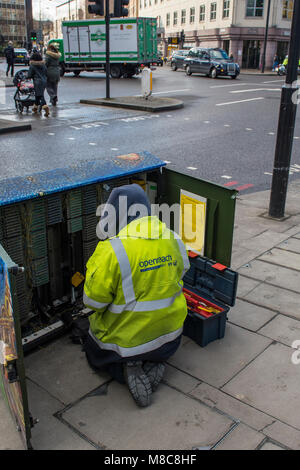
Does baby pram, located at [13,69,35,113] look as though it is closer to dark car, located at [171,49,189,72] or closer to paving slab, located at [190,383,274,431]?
paving slab, located at [190,383,274,431]

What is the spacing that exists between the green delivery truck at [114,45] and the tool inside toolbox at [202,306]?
→ 1076 inches

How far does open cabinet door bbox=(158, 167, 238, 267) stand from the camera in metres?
3.88

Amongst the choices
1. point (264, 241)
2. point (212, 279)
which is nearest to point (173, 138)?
point (264, 241)

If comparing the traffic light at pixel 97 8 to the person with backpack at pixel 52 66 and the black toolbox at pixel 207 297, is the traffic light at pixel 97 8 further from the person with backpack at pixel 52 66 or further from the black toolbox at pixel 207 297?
the black toolbox at pixel 207 297

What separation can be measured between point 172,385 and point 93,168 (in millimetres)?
1902

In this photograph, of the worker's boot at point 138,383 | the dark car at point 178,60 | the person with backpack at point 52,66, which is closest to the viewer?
the worker's boot at point 138,383

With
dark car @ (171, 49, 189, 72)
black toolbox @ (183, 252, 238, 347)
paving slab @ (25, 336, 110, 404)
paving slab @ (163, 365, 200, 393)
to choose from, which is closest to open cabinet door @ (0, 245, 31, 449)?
paving slab @ (25, 336, 110, 404)

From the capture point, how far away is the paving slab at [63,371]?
10.5 feet

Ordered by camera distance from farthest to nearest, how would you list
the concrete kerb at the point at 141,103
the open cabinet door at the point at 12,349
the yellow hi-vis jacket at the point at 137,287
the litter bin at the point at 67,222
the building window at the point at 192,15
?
the building window at the point at 192,15 → the concrete kerb at the point at 141,103 → the litter bin at the point at 67,222 → the yellow hi-vis jacket at the point at 137,287 → the open cabinet door at the point at 12,349

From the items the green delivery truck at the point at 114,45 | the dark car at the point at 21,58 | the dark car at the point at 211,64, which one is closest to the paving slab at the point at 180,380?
the green delivery truck at the point at 114,45

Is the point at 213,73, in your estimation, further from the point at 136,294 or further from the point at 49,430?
the point at 49,430

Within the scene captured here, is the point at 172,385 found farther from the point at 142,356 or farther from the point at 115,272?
the point at 115,272

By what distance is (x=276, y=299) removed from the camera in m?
4.42
